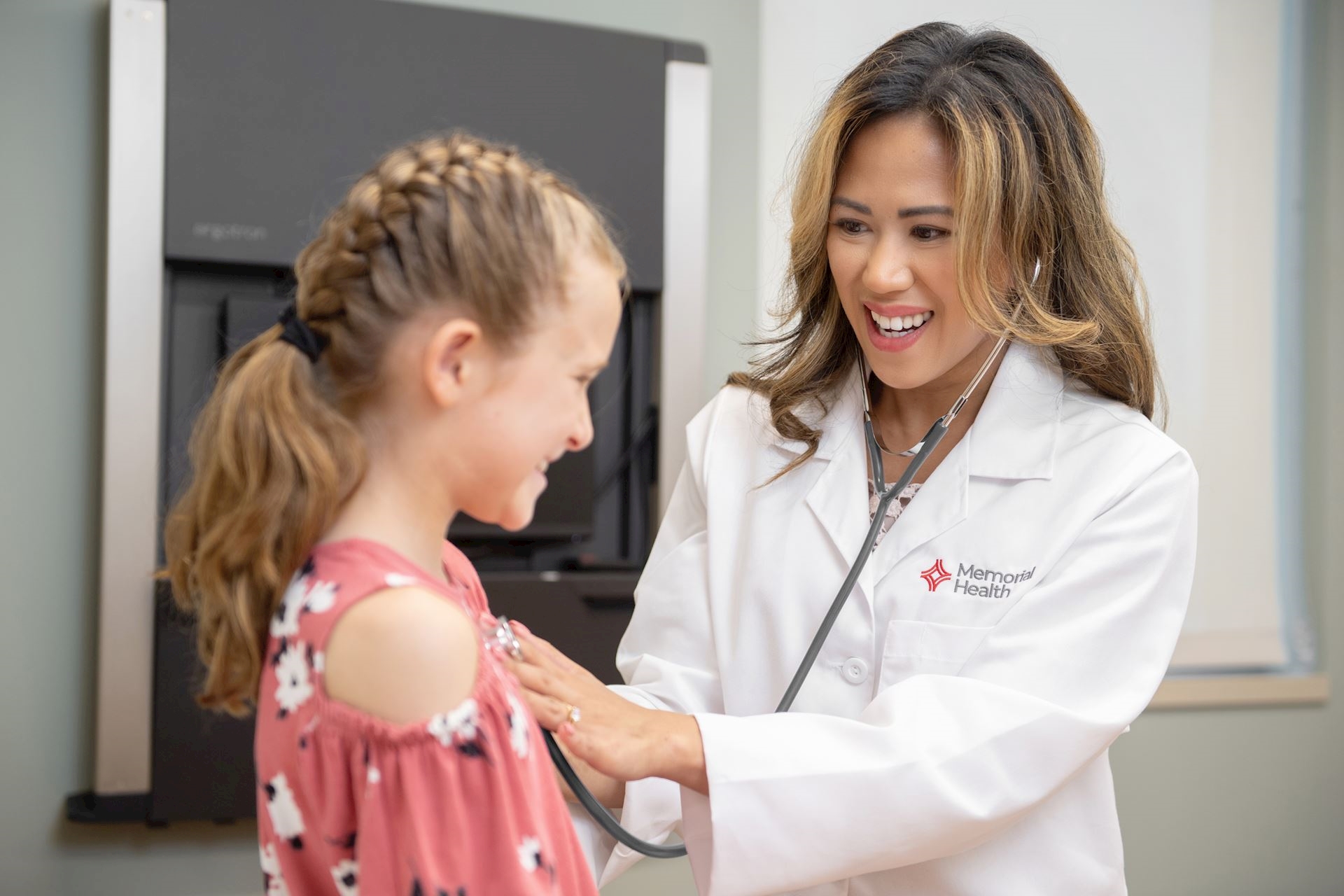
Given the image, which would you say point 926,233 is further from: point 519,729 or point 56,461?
point 56,461

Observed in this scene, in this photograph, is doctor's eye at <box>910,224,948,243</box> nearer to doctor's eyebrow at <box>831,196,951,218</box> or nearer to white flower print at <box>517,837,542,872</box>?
doctor's eyebrow at <box>831,196,951,218</box>

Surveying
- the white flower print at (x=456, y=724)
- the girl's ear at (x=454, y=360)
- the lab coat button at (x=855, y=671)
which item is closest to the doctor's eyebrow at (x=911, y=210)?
the lab coat button at (x=855, y=671)

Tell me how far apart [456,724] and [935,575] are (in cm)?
65

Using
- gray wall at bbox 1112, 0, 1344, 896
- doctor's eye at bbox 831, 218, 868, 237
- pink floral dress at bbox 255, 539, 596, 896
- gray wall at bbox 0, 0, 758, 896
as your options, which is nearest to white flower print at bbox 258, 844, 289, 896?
pink floral dress at bbox 255, 539, 596, 896

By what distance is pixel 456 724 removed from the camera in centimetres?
61

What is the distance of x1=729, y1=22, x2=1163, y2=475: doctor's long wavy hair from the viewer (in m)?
1.11

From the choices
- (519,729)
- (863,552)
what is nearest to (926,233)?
(863,552)

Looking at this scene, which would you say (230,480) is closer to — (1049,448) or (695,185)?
(1049,448)

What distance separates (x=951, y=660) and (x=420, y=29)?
1.38 metres

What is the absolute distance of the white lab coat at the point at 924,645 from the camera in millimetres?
970

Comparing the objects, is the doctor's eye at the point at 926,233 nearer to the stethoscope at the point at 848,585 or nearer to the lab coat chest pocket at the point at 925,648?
the stethoscope at the point at 848,585

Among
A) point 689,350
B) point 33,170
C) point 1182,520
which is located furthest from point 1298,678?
point 33,170

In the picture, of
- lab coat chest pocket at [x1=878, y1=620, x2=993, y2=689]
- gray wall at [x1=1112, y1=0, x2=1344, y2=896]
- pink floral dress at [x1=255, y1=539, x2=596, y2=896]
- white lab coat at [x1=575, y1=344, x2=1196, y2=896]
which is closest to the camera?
pink floral dress at [x1=255, y1=539, x2=596, y2=896]

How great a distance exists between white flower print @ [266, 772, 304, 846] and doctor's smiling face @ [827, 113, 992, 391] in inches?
28.4
